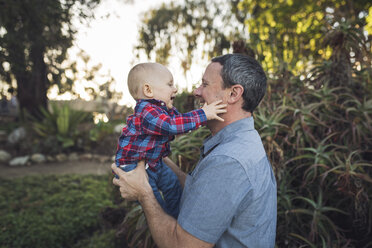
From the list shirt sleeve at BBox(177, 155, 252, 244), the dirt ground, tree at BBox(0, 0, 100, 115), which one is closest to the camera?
shirt sleeve at BBox(177, 155, 252, 244)

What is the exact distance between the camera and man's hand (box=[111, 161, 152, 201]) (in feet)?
5.60

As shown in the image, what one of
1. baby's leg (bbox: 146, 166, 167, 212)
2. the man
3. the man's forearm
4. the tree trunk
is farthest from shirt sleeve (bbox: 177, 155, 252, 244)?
the tree trunk

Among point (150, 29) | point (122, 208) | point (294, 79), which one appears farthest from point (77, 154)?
point (150, 29)

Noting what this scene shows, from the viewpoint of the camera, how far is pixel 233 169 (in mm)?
1323

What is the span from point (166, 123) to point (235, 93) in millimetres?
451

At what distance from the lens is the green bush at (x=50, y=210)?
11.9 feet

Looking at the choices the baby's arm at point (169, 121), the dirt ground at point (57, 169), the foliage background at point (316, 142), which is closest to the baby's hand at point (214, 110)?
the baby's arm at point (169, 121)

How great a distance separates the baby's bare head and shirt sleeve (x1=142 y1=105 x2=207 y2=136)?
0.20 meters

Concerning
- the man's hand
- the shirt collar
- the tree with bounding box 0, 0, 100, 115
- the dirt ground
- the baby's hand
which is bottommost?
the dirt ground

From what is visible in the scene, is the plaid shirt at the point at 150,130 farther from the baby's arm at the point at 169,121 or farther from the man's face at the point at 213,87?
the man's face at the point at 213,87

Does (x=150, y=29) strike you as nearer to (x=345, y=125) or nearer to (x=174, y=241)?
(x=345, y=125)

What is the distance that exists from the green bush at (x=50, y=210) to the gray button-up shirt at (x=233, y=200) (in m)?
2.60

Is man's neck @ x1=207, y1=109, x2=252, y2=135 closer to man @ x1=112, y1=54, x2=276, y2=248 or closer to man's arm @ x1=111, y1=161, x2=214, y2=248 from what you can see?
man @ x1=112, y1=54, x2=276, y2=248

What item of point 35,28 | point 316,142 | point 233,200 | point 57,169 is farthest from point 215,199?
point 57,169
